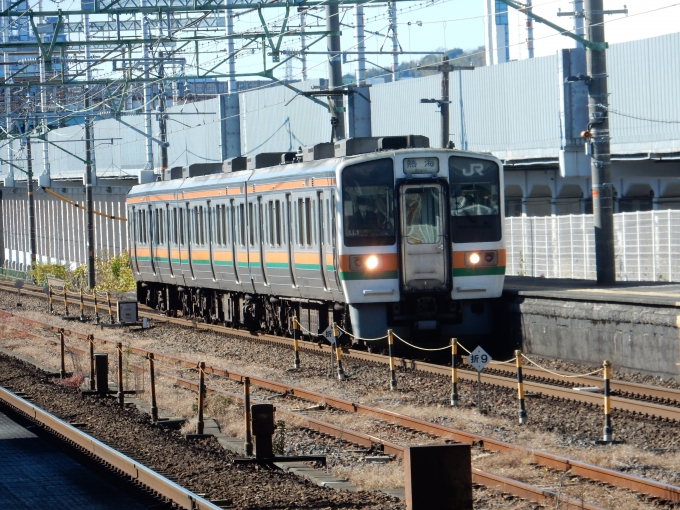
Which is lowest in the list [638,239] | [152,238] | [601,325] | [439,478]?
[439,478]

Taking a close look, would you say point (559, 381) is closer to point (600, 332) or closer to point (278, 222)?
point (600, 332)

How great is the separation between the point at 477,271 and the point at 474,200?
1.07 metres

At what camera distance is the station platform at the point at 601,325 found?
1502 cm

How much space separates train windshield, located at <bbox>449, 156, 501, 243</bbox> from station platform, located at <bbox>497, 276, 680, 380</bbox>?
1126 millimetres

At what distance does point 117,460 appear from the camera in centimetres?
1090

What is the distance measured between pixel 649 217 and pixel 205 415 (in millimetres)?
14690

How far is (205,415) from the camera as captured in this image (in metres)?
14.4

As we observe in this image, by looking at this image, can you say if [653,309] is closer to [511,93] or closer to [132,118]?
[511,93]

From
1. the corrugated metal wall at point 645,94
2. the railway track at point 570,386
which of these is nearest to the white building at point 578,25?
the corrugated metal wall at point 645,94

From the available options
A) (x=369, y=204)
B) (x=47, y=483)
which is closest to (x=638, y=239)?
(x=369, y=204)

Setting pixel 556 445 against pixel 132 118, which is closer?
pixel 556 445

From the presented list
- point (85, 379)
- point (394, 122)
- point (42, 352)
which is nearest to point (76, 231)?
point (394, 122)

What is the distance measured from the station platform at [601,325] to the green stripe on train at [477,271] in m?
0.48

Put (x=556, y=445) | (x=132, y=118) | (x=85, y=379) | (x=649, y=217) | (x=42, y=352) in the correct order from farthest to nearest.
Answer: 1. (x=132, y=118)
2. (x=649, y=217)
3. (x=42, y=352)
4. (x=85, y=379)
5. (x=556, y=445)
